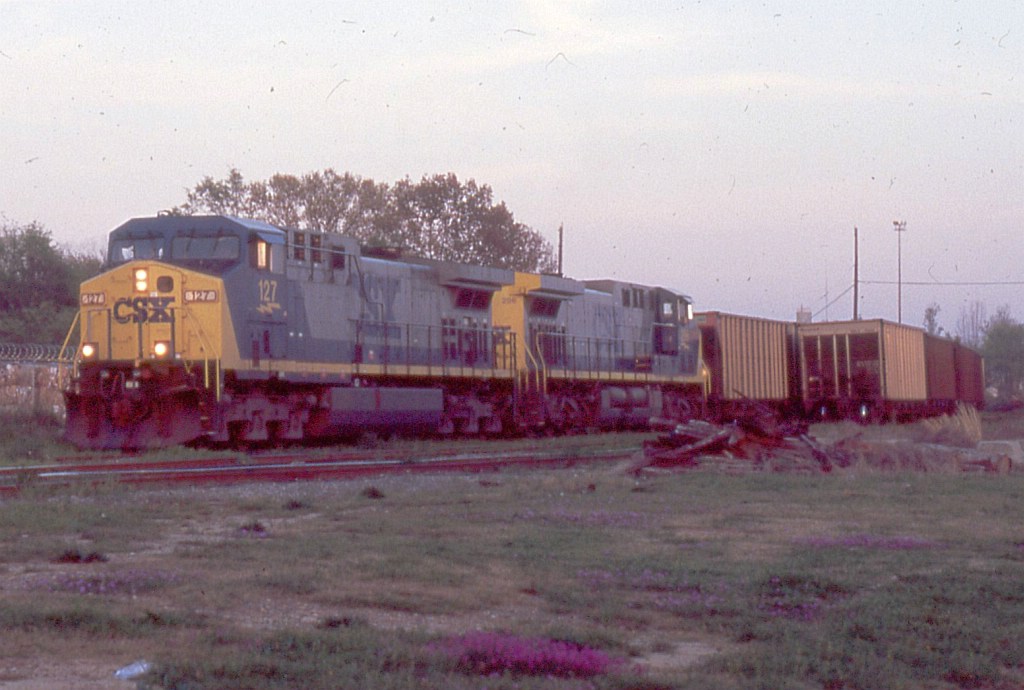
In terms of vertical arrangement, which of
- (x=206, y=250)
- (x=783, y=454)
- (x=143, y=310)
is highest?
(x=206, y=250)

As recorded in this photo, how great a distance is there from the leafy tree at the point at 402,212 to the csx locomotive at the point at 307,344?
25027 mm

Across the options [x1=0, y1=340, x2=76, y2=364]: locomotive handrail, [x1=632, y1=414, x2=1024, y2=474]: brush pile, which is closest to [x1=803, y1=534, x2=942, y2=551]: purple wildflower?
[x1=632, y1=414, x2=1024, y2=474]: brush pile

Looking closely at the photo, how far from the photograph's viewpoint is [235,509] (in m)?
11.3

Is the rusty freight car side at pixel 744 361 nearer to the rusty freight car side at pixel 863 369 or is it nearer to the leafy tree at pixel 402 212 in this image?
the rusty freight car side at pixel 863 369

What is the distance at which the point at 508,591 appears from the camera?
7.33 meters

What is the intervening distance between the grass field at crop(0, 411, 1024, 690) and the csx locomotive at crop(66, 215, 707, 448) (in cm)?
715

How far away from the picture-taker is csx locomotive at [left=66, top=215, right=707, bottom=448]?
19.4 m

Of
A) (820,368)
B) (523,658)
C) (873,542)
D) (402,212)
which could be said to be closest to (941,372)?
(820,368)

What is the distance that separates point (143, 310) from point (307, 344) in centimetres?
287

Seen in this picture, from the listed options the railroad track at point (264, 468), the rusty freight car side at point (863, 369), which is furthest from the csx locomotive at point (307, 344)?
the rusty freight car side at point (863, 369)

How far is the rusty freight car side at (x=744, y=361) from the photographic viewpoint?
34.6 m

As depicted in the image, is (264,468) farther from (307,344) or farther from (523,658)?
(523,658)

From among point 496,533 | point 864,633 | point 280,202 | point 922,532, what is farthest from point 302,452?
point 280,202

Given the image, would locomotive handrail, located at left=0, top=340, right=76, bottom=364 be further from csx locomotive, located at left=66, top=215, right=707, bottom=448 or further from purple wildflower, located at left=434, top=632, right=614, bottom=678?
purple wildflower, located at left=434, top=632, right=614, bottom=678
